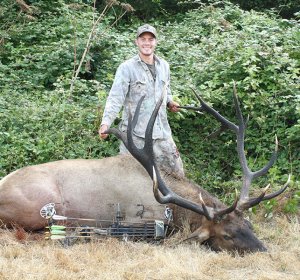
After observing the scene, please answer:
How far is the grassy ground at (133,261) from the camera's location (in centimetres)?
500

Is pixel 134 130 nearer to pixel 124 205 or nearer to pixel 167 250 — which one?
pixel 124 205

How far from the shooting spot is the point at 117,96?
6773 millimetres

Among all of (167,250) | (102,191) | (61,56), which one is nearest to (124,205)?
(102,191)

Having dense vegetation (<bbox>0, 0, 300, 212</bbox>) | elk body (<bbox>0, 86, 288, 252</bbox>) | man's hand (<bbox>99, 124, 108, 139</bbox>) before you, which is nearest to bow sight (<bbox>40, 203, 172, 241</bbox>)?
elk body (<bbox>0, 86, 288, 252</bbox>)

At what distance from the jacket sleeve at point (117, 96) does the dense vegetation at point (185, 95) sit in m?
1.56

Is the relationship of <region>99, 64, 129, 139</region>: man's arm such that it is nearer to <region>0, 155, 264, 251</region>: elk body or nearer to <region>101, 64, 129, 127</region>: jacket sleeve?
<region>101, 64, 129, 127</region>: jacket sleeve

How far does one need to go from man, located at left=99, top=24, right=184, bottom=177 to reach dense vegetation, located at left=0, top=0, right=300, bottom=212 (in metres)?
1.28

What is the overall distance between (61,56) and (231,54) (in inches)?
133

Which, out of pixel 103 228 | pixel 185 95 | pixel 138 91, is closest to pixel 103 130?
pixel 138 91

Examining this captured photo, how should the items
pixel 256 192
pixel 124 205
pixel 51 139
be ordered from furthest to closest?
pixel 51 139 → pixel 256 192 → pixel 124 205

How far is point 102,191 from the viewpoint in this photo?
21.6 ft

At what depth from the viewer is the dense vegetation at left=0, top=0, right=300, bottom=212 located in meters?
8.20

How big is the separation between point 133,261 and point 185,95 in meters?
3.94

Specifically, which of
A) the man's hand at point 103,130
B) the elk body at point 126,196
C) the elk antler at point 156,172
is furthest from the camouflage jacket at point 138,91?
the elk antler at point 156,172
